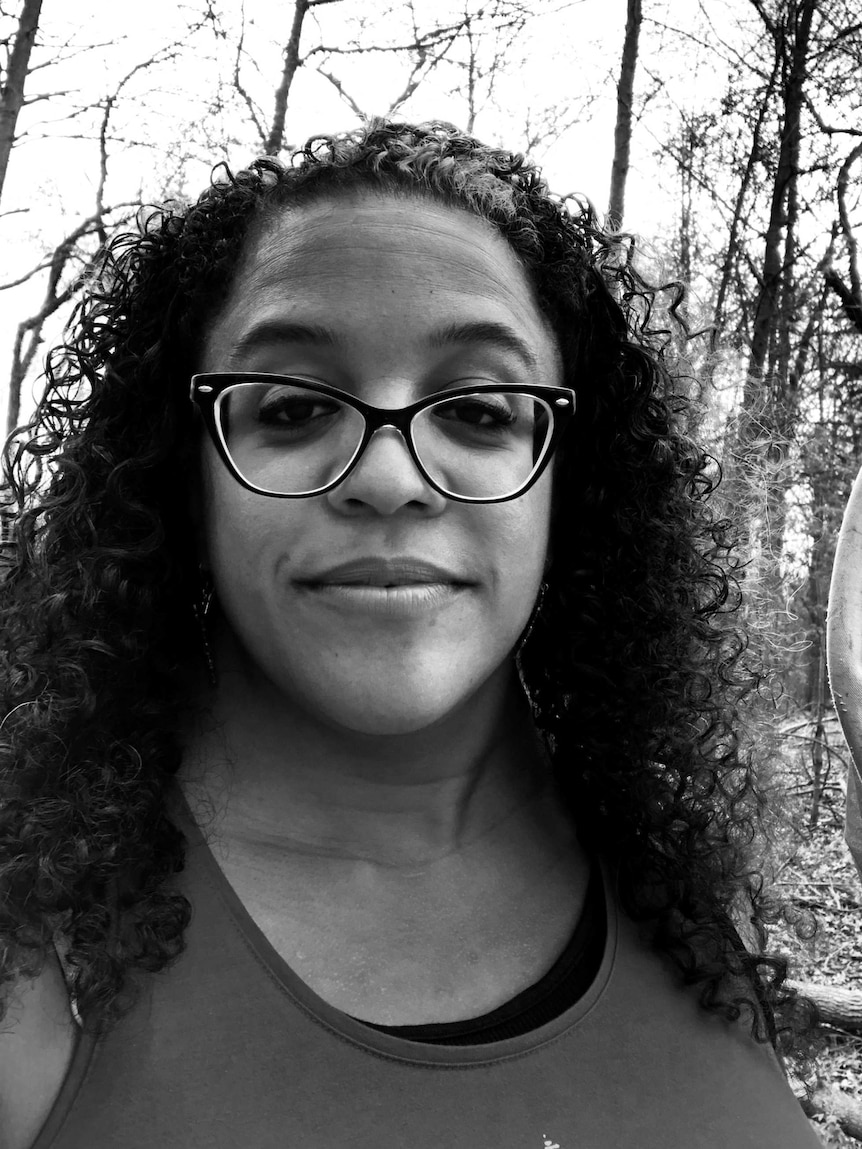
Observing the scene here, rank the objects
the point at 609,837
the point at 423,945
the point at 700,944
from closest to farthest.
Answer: the point at 423,945 → the point at 700,944 → the point at 609,837

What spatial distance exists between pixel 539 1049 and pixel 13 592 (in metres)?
0.93

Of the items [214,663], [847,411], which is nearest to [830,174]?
[847,411]

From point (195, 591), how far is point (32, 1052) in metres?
0.62

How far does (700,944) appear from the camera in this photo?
1.41m

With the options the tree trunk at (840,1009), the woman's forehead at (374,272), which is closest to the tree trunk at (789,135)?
the tree trunk at (840,1009)

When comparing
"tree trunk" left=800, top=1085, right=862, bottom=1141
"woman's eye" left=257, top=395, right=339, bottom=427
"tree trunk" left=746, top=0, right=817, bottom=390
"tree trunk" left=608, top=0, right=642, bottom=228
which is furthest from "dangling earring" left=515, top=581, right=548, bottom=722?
"tree trunk" left=746, top=0, right=817, bottom=390

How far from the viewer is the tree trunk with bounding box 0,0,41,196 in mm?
7785

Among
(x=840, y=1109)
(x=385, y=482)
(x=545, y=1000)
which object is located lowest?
(x=840, y=1109)

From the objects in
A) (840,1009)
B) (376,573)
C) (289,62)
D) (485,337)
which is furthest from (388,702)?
(289,62)

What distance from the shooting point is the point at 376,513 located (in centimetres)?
113

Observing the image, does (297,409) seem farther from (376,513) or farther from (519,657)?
(519,657)

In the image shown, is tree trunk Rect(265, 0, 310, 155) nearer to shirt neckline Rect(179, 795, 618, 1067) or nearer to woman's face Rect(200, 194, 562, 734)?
woman's face Rect(200, 194, 562, 734)

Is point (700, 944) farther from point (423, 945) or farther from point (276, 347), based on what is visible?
point (276, 347)

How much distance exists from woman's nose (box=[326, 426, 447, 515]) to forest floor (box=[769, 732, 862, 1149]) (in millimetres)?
1018
